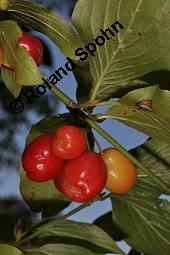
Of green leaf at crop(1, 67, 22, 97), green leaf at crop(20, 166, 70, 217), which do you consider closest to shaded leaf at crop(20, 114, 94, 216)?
green leaf at crop(20, 166, 70, 217)

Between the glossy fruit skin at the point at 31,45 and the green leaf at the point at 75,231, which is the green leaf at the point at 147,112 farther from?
the green leaf at the point at 75,231

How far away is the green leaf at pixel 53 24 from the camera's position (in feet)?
2.65

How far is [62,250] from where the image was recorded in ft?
3.95

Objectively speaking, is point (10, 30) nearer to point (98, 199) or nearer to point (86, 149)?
point (86, 149)

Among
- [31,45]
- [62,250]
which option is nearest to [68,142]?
[31,45]

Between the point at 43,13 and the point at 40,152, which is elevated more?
the point at 43,13

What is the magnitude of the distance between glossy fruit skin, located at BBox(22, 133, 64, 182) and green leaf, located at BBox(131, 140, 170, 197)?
0.87 feet

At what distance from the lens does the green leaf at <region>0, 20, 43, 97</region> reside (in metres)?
0.76

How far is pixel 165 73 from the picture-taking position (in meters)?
1.02

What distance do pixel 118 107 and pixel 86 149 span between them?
112 millimetres

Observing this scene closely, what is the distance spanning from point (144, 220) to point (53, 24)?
0.54 m

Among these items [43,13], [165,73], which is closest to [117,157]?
[165,73]

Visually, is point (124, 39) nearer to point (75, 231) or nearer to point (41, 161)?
point (41, 161)

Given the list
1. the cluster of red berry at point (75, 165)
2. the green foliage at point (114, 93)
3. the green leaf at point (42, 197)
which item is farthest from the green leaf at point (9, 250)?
the green leaf at point (42, 197)
